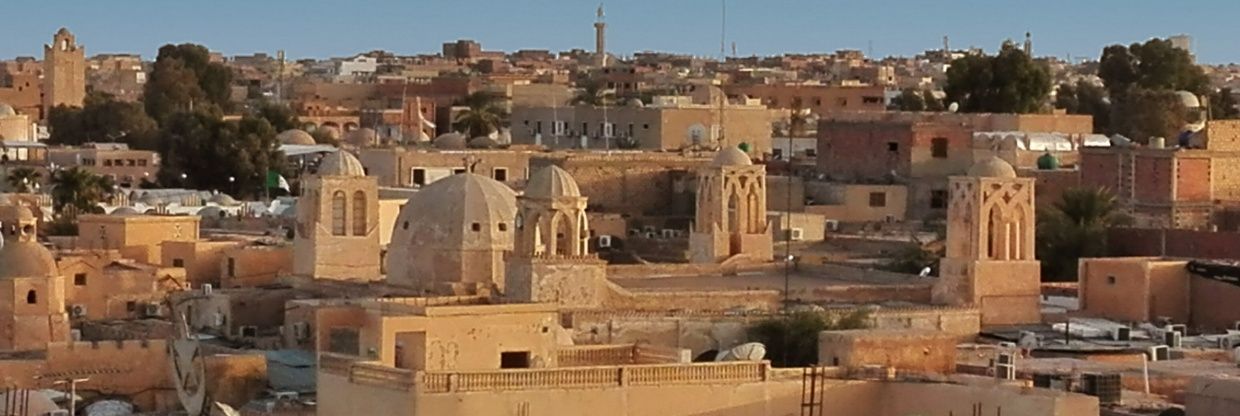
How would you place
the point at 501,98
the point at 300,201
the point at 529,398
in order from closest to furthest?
1. the point at 529,398
2. the point at 300,201
3. the point at 501,98

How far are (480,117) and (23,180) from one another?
16.0 metres

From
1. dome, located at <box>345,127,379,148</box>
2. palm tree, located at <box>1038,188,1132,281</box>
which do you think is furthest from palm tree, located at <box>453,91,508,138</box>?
palm tree, located at <box>1038,188,1132,281</box>

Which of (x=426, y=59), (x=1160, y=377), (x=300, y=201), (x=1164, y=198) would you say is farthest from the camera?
(x=426, y=59)

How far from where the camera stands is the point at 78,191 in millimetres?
49469

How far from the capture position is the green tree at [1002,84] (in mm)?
55375

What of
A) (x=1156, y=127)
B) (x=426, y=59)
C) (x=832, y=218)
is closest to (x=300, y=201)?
(x=832, y=218)

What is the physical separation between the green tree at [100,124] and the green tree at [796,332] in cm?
4101

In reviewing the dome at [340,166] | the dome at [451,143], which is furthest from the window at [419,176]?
the dome at [340,166]

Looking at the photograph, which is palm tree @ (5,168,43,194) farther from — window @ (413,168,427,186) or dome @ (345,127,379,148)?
window @ (413,168,427,186)

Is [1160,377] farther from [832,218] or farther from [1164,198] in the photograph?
[832,218]

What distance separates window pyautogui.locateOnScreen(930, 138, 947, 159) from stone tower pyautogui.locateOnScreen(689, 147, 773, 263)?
9752mm

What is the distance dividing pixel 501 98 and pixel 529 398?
56847mm

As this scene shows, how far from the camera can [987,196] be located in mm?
32188

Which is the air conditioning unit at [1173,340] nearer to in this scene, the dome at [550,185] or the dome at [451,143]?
the dome at [550,185]
